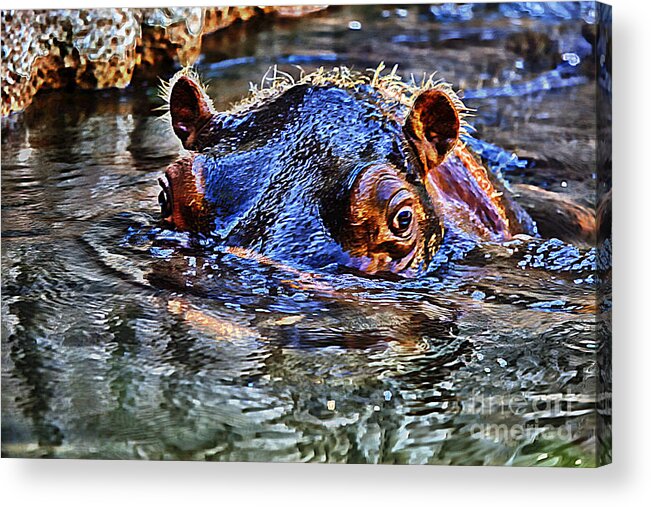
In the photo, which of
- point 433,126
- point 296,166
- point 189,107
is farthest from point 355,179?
point 189,107

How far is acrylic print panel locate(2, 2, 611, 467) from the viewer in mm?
5035

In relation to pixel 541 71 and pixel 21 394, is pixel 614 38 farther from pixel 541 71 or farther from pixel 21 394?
pixel 21 394

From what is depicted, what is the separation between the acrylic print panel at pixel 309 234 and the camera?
5035 millimetres

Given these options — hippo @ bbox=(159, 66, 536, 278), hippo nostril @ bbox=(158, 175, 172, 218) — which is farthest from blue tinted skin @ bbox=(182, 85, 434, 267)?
hippo nostril @ bbox=(158, 175, 172, 218)

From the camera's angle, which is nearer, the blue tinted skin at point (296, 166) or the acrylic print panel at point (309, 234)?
the acrylic print panel at point (309, 234)

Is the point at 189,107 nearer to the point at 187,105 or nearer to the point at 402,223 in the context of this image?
the point at 187,105

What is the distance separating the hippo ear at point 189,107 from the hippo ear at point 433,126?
710 millimetres

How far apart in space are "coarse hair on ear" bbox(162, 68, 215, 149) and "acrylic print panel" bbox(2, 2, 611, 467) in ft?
0.03

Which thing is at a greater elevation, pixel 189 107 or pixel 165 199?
pixel 189 107

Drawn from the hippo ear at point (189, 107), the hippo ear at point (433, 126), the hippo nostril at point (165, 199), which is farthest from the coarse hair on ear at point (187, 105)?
the hippo ear at point (433, 126)

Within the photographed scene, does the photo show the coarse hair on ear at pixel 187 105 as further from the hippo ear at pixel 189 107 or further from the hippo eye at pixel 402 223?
the hippo eye at pixel 402 223

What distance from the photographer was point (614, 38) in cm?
514

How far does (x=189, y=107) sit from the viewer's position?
526 centimetres

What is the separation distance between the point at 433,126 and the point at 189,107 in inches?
33.8
